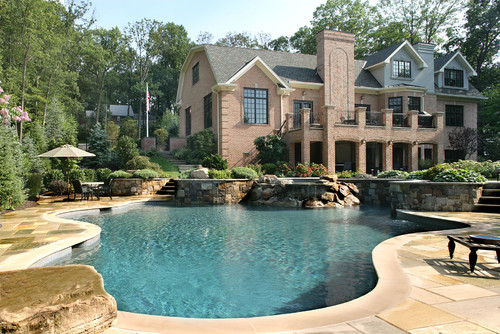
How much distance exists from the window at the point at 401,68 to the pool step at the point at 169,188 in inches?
774

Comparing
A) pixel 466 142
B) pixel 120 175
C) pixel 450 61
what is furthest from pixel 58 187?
pixel 450 61

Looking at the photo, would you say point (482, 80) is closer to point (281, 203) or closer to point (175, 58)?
point (281, 203)

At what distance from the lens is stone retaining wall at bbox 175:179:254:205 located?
1625 cm

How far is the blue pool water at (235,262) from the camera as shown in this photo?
450 centimetres

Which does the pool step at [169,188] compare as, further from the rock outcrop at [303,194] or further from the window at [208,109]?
the window at [208,109]

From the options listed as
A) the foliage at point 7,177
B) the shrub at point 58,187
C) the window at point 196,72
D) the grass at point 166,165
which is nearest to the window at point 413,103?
the window at point 196,72

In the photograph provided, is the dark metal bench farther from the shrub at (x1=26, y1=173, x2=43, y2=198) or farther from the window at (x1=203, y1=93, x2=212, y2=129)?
the window at (x1=203, y1=93, x2=212, y2=129)

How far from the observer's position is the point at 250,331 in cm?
293

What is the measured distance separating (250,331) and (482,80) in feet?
133

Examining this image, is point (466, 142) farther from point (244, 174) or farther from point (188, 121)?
point (188, 121)

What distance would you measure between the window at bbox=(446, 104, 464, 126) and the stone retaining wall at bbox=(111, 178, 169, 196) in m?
24.4

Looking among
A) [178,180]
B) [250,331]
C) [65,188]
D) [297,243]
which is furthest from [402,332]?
[65,188]

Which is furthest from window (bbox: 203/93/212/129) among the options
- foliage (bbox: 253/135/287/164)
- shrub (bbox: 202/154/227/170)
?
foliage (bbox: 253/135/287/164)

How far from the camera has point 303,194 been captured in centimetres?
1537
